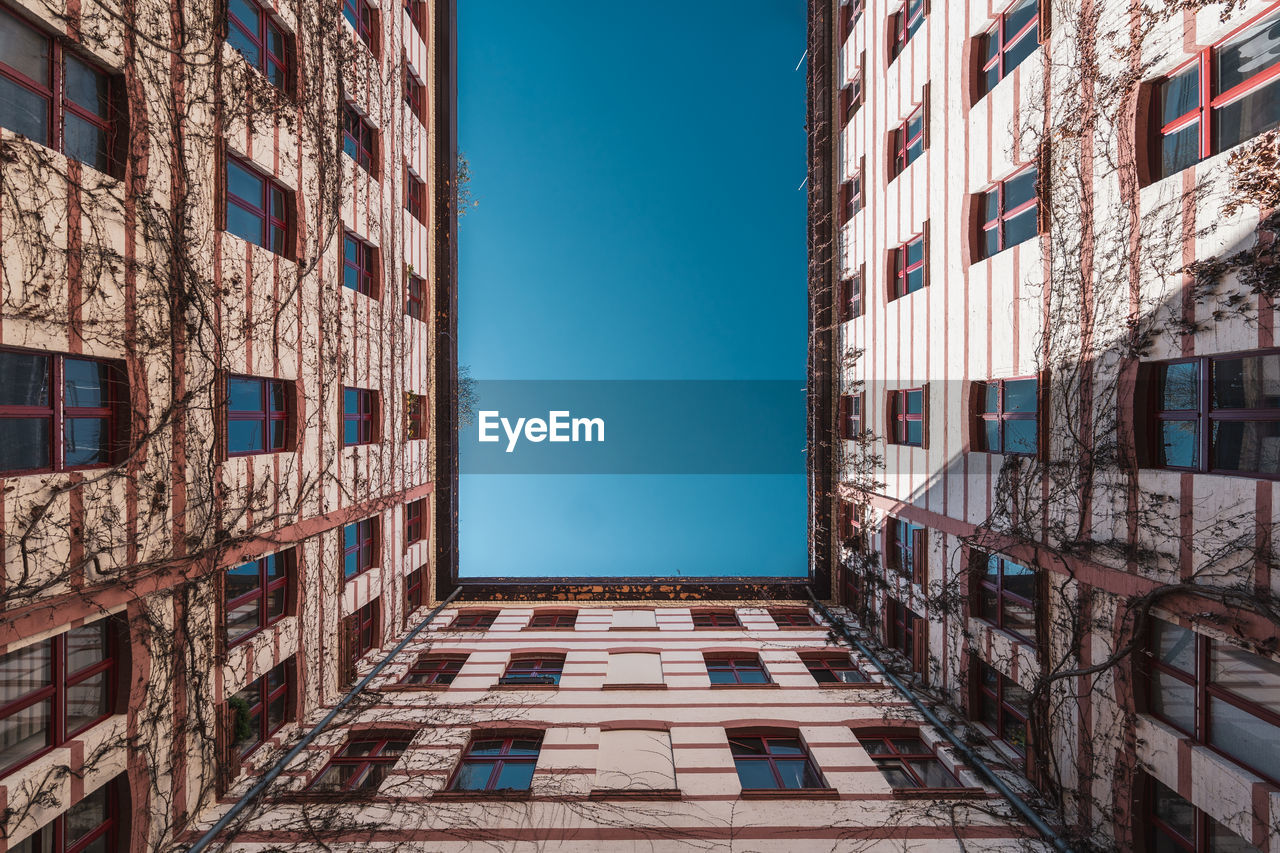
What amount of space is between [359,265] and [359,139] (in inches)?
134

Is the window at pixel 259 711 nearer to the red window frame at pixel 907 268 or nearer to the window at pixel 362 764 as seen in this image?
the window at pixel 362 764

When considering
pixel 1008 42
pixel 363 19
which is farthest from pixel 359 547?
pixel 1008 42

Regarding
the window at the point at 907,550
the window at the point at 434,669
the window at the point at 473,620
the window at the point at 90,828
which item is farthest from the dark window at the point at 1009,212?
the window at the point at 90,828

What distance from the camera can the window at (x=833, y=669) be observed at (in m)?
13.9

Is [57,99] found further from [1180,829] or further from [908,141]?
[1180,829]

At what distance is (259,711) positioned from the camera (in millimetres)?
10461

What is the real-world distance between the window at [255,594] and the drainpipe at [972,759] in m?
14.5

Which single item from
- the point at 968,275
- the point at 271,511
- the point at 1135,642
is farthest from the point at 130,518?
the point at 968,275

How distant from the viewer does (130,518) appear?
7449 millimetres

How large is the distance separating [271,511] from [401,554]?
6.21m

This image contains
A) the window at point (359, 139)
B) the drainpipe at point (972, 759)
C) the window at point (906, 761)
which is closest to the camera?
the drainpipe at point (972, 759)

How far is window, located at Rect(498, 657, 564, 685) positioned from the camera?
13836 mm

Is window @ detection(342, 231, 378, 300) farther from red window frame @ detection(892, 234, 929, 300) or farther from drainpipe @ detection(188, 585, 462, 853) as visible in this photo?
red window frame @ detection(892, 234, 929, 300)

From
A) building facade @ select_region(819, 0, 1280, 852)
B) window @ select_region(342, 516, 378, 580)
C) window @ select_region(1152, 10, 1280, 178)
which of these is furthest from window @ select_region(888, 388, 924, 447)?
window @ select_region(342, 516, 378, 580)
